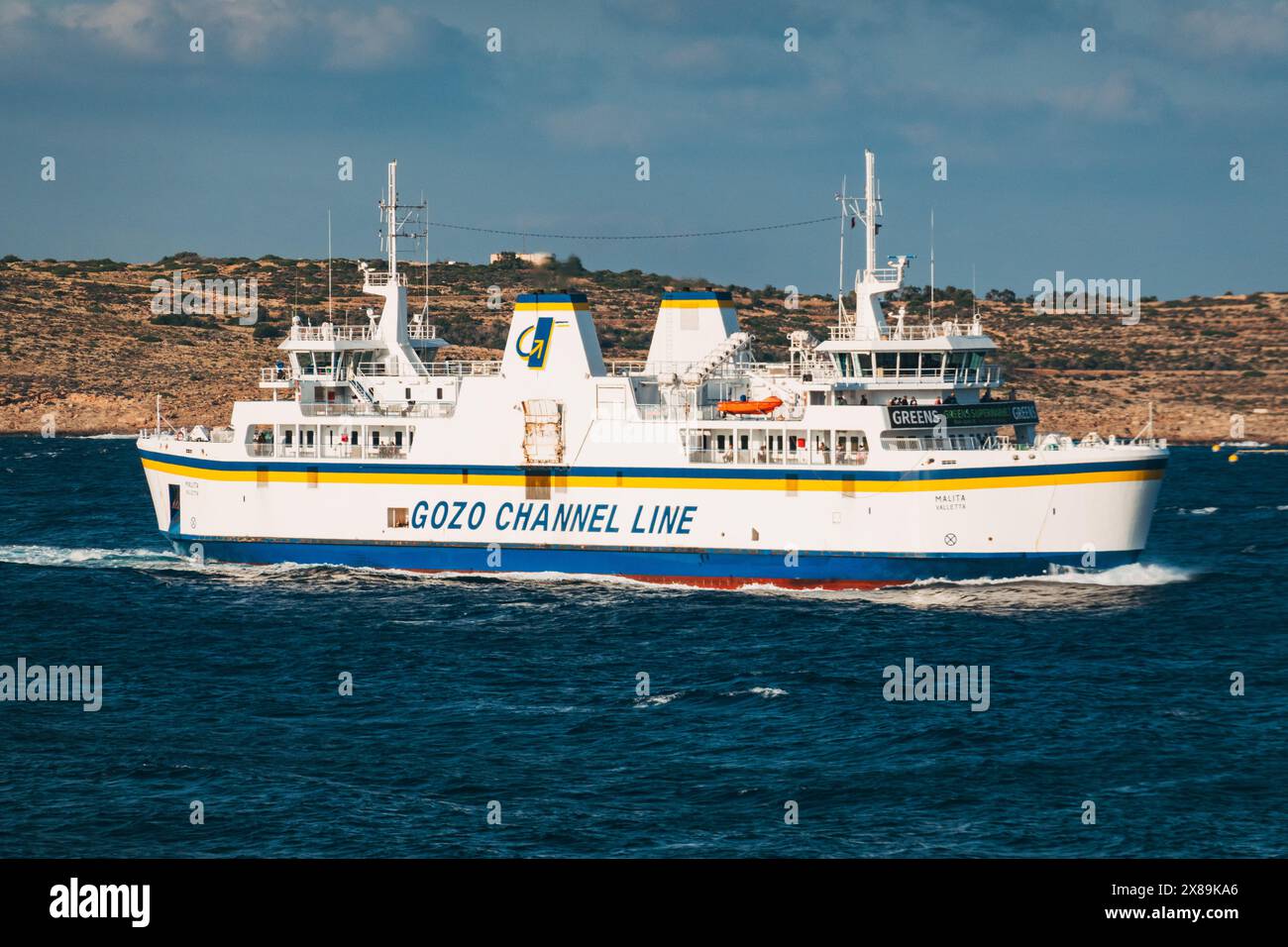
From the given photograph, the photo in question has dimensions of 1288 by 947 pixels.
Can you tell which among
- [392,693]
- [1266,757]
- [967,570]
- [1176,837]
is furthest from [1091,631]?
[392,693]

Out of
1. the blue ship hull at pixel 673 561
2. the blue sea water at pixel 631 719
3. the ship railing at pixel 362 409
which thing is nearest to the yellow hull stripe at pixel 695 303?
the ship railing at pixel 362 409

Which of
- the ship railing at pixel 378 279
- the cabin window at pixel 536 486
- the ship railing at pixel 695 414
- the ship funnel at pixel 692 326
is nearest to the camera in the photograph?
the ship railing at pixel 695 414

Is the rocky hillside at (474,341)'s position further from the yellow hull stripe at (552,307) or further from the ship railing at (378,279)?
the yellow hull stripe at (552,307)

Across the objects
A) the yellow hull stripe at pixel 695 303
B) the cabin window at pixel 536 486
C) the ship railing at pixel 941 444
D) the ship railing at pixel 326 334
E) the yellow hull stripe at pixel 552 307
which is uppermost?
the yellow hull stripe at pixel 695 303

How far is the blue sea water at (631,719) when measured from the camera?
2572cm

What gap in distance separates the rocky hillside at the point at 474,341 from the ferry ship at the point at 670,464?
260ft

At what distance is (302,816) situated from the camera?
1037 inches

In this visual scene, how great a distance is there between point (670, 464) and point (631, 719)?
1598 centimetres

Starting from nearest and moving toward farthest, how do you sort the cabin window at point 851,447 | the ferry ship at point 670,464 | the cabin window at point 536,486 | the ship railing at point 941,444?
the ferry ship at point 670,464 < the ship railing at point 941,444 < the cabin window at point 851,447 < the cabin window at point 536,486

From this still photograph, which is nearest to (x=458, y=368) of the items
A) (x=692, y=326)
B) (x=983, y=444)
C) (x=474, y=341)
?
(x=692, y=326)

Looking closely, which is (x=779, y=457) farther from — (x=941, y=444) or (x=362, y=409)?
(x=362, y=409)

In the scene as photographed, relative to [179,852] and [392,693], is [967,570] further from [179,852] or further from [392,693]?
[179,852]

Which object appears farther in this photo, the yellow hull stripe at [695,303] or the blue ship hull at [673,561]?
the yellow hull stripe at [695,303]

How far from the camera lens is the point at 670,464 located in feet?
156
